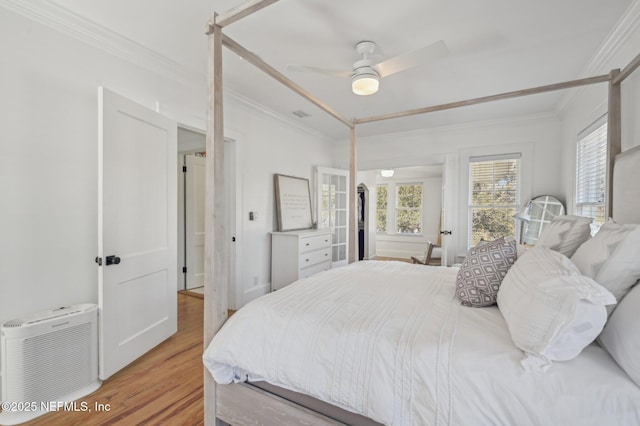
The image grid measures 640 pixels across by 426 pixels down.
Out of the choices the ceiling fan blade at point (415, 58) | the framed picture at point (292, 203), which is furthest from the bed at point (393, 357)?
the framed picture at point (292, 203)

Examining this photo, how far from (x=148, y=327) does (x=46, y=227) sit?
1.09 m

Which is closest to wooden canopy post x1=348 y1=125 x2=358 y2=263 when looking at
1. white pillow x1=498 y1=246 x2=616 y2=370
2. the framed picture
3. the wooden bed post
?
the wooden bed post

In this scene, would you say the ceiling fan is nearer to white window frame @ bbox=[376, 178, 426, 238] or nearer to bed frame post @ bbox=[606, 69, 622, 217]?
bed frame post @ bbox=[606, 69, 622, 217]

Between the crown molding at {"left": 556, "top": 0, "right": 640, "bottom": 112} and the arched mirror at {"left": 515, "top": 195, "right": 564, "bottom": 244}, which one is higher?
the crown molding at {"left": 556, "top": 0, "right": 640, "bottom": 112}

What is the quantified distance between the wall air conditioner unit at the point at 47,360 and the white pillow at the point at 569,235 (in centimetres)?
297

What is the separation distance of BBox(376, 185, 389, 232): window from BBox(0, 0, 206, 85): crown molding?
5716mm

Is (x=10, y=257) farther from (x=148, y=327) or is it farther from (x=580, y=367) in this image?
(x=580, y=367)

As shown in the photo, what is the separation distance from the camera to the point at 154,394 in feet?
6.22

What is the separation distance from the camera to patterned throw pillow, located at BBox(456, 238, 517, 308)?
1.46 metres

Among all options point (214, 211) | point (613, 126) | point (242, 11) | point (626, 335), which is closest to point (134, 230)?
point (214, 211)

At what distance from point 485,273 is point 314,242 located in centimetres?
270

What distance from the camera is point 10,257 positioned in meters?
1.74

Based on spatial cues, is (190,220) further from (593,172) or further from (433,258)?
(593,172)

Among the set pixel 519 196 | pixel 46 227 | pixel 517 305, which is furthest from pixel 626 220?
pixel 46 227
